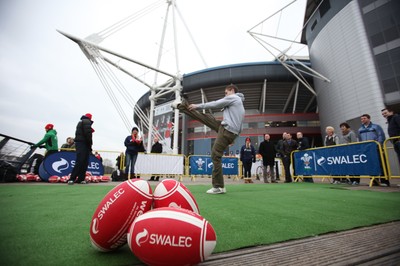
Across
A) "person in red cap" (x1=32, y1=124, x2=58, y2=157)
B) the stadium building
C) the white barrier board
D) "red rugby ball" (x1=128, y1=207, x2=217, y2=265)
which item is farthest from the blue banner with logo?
the stadium building

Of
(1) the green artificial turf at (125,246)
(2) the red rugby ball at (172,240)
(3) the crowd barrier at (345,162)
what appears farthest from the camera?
(3) the crowd barrier at (345,162)

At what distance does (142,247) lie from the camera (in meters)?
0.98

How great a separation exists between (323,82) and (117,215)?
24.9 m

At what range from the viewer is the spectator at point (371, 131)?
19.2 ft

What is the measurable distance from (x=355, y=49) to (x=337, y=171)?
15181 mm

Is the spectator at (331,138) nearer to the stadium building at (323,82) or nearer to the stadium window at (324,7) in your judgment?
the stadium building at (323,82)

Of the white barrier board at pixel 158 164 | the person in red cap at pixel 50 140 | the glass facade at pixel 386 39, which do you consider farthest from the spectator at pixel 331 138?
the glass facade at pixel 386 39

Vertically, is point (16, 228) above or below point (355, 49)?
below

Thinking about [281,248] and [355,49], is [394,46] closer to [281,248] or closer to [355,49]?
[355,49]

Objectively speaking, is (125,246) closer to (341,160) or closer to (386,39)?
(341,160)

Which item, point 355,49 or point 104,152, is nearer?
point 104,152

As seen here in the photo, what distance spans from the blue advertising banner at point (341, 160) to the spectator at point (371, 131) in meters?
0.60

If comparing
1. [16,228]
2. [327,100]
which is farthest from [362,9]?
[16,228]

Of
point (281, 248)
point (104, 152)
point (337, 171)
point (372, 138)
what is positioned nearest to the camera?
point (281, 248)
